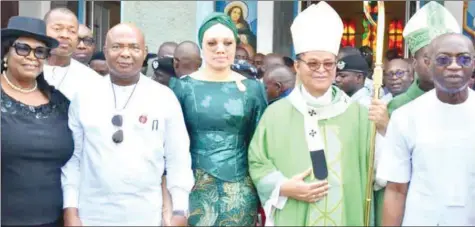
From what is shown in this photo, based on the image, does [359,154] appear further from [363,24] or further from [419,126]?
[363,24]

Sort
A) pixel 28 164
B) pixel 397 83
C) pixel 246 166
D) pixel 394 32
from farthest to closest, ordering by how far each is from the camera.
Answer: pixel 394 32
pixel 397 83
pixel 246 166
pixel 28 164

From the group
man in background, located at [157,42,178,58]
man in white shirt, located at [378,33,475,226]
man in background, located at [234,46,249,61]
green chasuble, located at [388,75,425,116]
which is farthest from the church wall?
man in white shirt, located at [378,33,475,226]

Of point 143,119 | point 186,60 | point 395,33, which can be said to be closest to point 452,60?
point 143,119

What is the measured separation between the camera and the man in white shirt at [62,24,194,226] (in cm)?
496

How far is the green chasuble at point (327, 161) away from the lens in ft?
16.4

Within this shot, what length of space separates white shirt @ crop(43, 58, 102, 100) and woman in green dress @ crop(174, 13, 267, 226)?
0.89m

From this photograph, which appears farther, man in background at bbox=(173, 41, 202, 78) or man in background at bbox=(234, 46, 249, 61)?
man in background at bbox=(234, 46, 249, 61)

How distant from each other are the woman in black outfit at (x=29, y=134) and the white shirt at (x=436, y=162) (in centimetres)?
196

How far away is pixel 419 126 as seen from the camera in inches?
185

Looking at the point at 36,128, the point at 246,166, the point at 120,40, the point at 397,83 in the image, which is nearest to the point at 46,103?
the point at 36,128

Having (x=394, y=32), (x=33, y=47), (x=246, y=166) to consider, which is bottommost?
(x=246, y=166)

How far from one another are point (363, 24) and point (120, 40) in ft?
33.2

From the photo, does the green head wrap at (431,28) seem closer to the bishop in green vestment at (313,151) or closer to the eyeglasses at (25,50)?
the bishop in green vestment at (313,151)

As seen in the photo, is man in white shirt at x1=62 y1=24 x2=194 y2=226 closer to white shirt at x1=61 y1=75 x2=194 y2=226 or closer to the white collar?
white shirt at x1=61 y1=75 x2=194 y2=226
